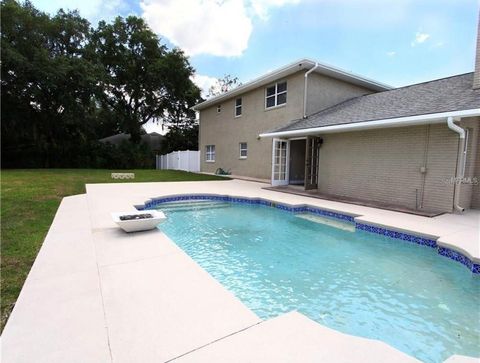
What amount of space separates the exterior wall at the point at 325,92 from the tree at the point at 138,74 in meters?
16.1

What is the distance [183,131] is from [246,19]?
51.0 ft

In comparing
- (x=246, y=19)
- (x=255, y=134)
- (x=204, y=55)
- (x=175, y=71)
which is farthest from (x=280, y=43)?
(x=175, y=71)

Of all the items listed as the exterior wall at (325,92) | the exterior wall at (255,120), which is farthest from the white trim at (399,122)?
the exterior wall at (255,120)

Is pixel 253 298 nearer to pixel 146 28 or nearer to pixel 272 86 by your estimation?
pixel 272 86

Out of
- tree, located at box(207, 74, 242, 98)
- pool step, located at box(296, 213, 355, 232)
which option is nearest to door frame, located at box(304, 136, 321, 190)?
pool step, located at box(296, 213, 355, 232)

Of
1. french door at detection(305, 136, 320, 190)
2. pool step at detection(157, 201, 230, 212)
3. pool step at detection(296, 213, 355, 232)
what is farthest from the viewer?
french door at detection(305, 136, 320, 190)

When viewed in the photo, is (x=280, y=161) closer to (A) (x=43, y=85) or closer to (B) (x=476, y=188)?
(B) (x=476, y=188)

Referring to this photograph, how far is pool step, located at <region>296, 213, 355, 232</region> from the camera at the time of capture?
641cm

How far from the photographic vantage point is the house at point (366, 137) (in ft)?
22.5

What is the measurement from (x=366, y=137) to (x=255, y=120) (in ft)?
23.7

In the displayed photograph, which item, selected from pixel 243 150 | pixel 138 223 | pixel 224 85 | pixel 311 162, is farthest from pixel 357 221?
pixel 224 85

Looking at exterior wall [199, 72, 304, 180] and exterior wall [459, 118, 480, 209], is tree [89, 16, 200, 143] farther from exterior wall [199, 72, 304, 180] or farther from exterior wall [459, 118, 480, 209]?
exterior wall [459, 118, 480, 209]

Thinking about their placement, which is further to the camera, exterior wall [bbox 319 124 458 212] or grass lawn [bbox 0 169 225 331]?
exterior wall [bbox 319 124 458 212]

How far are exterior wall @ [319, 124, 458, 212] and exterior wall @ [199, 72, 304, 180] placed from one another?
3.37 meters
